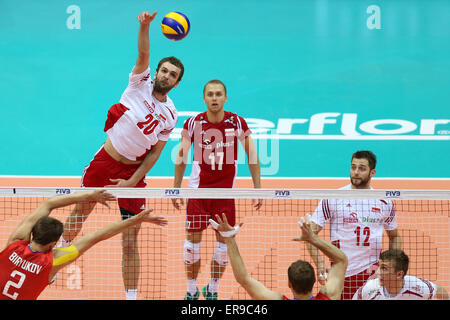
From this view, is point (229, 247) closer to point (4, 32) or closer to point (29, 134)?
point (29, 134)

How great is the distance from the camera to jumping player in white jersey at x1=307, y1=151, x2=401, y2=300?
19.6 ft

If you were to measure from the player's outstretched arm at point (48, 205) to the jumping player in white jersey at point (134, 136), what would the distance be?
3.02ft

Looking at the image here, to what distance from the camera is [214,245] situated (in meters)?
8.21

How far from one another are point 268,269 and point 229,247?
3280mm

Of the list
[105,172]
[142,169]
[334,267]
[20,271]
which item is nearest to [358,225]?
[334,267]

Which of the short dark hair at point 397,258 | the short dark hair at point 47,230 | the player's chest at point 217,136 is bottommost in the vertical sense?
the short dark hair at point 397,258

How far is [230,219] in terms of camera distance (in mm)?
6867

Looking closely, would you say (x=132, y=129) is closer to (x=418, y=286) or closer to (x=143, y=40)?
(x=143, y=40)

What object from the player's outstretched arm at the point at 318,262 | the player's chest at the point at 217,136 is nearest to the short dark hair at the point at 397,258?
the player's outstretched arm at the point at 318,262

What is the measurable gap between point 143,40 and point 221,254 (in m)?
2.83

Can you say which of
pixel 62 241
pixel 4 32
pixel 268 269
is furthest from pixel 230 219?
pixel 4 32

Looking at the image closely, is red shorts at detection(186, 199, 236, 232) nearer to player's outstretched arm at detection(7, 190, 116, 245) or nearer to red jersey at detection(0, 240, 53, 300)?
player's outstretched arm at detection(7, 190, 116, 245)

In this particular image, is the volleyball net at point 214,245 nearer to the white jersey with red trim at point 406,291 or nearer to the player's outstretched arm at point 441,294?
the white jersey with red trim at point 406,291

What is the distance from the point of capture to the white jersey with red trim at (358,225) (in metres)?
6.00
